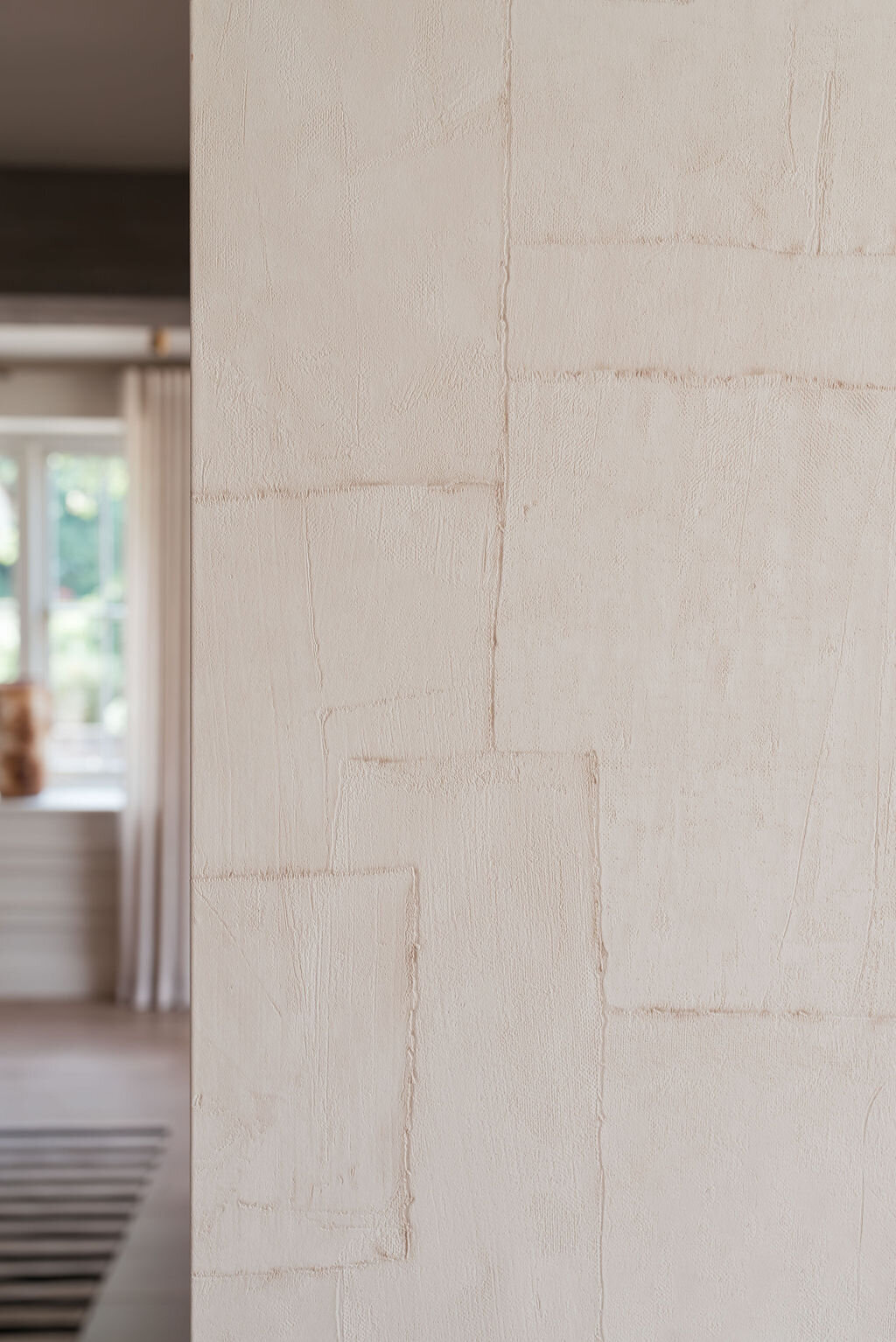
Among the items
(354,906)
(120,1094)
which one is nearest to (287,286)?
(354,906)

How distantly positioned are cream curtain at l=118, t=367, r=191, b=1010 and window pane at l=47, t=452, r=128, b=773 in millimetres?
420

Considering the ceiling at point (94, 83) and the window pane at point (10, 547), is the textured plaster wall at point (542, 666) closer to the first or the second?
the ceiling at point (94, 83)

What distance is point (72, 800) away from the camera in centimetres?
455

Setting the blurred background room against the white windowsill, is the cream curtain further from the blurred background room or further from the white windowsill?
the white windowsill

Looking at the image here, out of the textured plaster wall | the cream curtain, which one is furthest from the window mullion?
the textured plaster wall

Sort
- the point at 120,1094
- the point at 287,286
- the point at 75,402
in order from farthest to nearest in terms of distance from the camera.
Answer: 1. the point at 75,402
2. the point at 120,1094
3. the point at 287,286

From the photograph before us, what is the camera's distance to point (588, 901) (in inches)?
28.7

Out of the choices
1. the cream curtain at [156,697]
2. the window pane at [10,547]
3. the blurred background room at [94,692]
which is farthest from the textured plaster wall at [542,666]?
the window pane at [10,547]

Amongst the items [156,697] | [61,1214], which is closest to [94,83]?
[156,697]

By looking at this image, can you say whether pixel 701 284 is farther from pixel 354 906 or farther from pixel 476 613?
pixel 354 906

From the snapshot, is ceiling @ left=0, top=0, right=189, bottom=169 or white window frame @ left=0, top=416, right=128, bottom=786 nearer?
ceiling @ left=0, top=0, right=189, bottom=169

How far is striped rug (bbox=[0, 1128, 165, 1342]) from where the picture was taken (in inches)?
93.6

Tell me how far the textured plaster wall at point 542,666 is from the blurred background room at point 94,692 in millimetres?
2109

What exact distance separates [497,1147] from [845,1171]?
23cm
